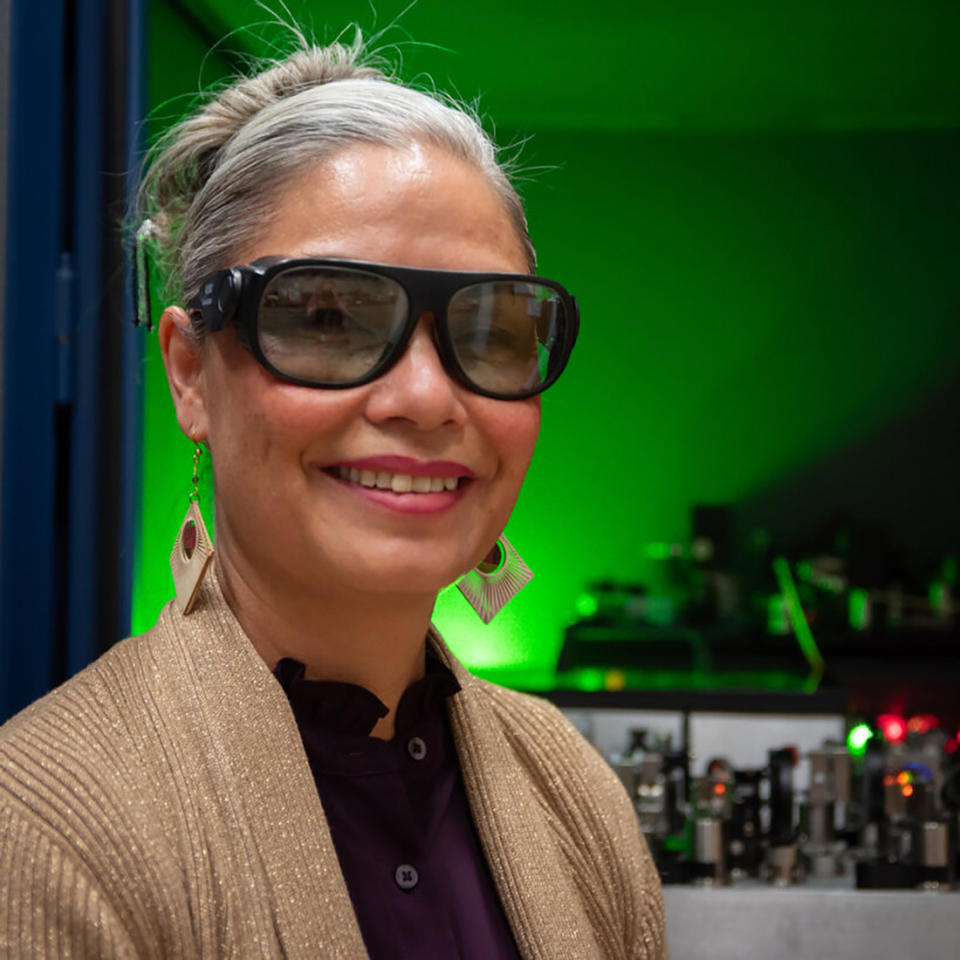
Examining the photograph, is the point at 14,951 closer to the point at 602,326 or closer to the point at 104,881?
the point at 104,881

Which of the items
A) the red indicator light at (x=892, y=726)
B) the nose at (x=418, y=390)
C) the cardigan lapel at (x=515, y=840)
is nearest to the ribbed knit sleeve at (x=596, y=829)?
the cardigan lapel at (x=515, y=840)

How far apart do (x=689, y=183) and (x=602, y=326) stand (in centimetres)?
43

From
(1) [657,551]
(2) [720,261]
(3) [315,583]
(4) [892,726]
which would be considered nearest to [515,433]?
(3) [315,583]

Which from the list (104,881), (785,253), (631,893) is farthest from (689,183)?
→ (104,881)

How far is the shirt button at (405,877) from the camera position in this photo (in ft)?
3.18

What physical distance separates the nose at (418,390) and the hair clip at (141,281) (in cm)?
38

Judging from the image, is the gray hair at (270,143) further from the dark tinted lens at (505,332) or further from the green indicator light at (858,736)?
the green indicator light at (858,736)

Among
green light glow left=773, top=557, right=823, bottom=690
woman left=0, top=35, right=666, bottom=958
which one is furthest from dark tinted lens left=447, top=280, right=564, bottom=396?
green light glow left=773, top=557, right=823, bottom=690

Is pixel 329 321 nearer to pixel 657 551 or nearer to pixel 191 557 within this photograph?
pixel 191 557

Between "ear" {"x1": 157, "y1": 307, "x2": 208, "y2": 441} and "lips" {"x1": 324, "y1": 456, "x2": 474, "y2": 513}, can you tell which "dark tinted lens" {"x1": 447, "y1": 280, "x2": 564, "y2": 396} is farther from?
"ear" {"x1": 157, "y1": 307, "x2": 208, "y2": 441}

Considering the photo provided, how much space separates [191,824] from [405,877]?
189 millimetres

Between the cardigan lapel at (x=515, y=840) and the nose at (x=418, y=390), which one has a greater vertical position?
the nose at (x=418, y=390)

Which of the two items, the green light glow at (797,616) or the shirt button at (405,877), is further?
the green light glow at (797,616)

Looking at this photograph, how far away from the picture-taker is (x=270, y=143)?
0.98 m
